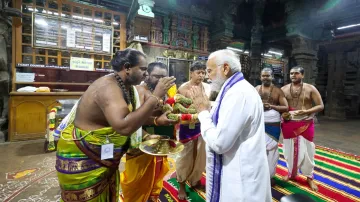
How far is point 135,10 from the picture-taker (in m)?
6.25

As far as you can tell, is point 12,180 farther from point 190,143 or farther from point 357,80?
point 357,80

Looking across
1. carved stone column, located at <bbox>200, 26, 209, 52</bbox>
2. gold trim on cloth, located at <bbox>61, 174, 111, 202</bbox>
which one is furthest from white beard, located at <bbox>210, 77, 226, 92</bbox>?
→ carved stone column, located at <bbox>200, 26, 209, 52</bbox>

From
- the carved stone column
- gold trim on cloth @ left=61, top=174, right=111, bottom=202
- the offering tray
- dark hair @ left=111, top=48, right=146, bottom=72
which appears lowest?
gold trim on cloth @ left=61, top=174, right=111, bottom=202

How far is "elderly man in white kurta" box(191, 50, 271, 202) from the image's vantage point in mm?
1395

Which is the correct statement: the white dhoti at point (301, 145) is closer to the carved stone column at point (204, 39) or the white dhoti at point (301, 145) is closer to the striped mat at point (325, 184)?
the striped mat at point (325, 184)

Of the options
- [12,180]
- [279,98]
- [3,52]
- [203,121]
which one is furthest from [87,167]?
[3,52]

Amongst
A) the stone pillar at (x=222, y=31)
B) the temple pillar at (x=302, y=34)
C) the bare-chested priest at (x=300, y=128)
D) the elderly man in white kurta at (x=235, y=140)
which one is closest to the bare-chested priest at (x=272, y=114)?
the bare-chested priest at (x=300, y=128)

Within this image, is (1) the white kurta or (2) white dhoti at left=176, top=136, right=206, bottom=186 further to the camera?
(2) white dhoti at left=176, top=136, right=206, bottom=186

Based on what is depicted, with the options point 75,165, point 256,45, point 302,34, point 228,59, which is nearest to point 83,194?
point 75,165

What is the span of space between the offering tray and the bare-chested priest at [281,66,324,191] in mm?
2077

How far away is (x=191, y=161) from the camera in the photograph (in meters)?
2.83

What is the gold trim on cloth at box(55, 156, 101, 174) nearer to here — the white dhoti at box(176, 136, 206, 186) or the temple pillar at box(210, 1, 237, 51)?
the white dhoti at box(176, 136, 206, 186)

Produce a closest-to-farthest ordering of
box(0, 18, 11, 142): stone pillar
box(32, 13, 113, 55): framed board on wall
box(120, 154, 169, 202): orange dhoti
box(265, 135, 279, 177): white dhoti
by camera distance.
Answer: box(120, 154, 169, 202): orange dhoti
box(265, 135, 279, 177): white dhoti
box(0, 18, 11, 142): stone pillar
box(32, 13, 113, 55): framed board on wall

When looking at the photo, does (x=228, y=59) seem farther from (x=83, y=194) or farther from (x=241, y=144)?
(x=83, y=194)
